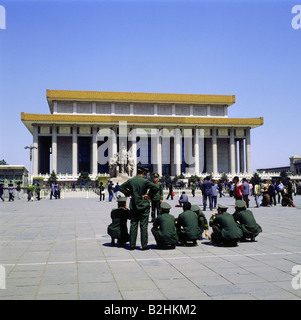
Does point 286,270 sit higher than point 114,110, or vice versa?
point 114,110

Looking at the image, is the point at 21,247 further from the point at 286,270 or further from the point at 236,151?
the point at 236,151

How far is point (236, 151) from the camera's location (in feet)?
232

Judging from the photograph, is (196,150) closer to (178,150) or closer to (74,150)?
(178,150)

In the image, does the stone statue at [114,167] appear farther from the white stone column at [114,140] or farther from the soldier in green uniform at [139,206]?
the soldier in green uniform at [139,206]

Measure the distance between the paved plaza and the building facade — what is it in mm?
54490

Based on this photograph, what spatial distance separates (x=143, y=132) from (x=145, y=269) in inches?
2356

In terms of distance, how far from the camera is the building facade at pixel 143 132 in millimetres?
62781

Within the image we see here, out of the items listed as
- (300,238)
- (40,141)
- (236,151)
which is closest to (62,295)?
(300,238)

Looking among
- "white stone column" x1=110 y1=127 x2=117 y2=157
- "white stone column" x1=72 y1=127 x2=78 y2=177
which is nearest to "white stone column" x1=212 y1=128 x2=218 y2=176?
"white stone column" x1=110 y1=127 x2=117 y2=157

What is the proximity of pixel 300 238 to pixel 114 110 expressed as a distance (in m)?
61.8

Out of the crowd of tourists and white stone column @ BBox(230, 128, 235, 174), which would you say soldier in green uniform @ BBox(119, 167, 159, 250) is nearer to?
the crowd of tourists

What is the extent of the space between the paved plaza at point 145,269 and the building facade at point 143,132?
54.5 metres
